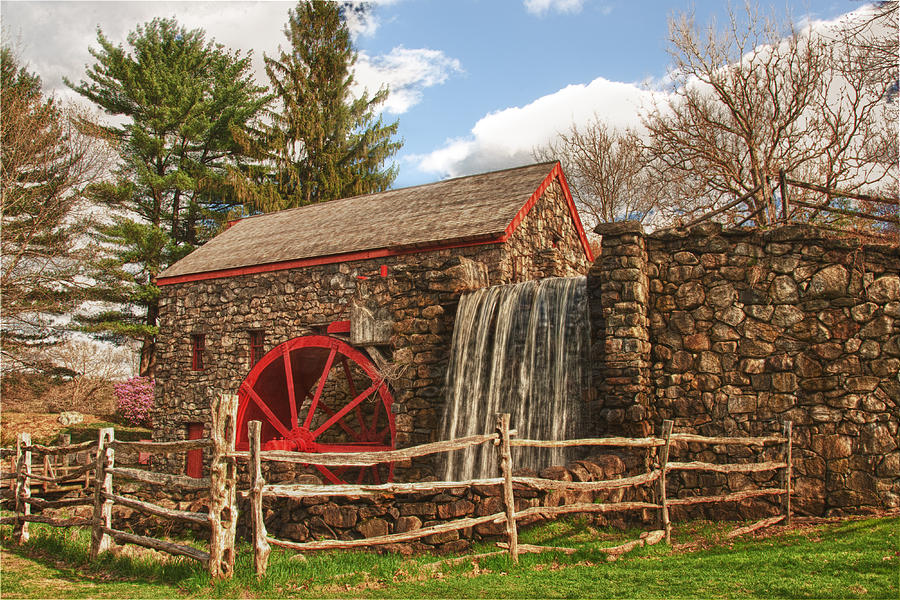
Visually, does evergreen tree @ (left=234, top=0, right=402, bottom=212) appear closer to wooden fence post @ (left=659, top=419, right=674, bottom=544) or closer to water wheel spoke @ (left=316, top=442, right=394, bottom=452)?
water wheel spoke @ (left=316, top=442, right=394, bottom=452)

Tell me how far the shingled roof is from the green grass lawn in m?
6.92

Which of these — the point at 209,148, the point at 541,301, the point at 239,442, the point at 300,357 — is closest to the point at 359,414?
the point at 300,357

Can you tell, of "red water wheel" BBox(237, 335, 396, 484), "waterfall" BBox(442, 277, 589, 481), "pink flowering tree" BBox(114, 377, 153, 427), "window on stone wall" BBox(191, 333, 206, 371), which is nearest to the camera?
"waterfall" BBox(442, 277, 589, 481)

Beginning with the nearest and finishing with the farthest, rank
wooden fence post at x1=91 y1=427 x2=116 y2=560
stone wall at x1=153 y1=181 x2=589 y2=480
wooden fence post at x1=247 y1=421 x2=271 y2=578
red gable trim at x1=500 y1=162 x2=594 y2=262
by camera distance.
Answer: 1. wooden fence post at x1=247 y1=421 x2=271 y2=578
2. wooden fence post at x1=91 y1=427 x2=116 y2=560
3. stone wall at x1=153 y1=181 x2=589 y2=480
4. red gable trim at x1=500 y1=162 x2=594 y2=262

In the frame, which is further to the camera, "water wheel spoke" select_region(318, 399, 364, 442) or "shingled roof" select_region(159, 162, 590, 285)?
"water wheel spoke" select_region(318, 399, 364, 442)

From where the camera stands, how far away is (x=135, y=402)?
2145cm

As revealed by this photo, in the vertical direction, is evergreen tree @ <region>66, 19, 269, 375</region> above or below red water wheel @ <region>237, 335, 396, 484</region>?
above

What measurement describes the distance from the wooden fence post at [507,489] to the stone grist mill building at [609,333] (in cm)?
200

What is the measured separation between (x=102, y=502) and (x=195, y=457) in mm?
9884

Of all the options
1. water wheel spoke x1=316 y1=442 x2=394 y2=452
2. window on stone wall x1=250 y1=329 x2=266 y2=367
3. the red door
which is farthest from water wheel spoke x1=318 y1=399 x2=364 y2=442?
the red door

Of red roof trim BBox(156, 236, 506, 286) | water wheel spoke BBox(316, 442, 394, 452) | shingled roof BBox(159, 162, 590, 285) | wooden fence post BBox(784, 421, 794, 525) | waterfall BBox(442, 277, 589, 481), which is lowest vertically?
water wheel spoke BBox(316, 442, 394, 452)

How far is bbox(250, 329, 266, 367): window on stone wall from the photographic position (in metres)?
15.1

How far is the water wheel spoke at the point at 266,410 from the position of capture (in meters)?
12.4

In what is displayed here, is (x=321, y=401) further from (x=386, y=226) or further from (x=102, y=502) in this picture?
(x=102, y=502)
